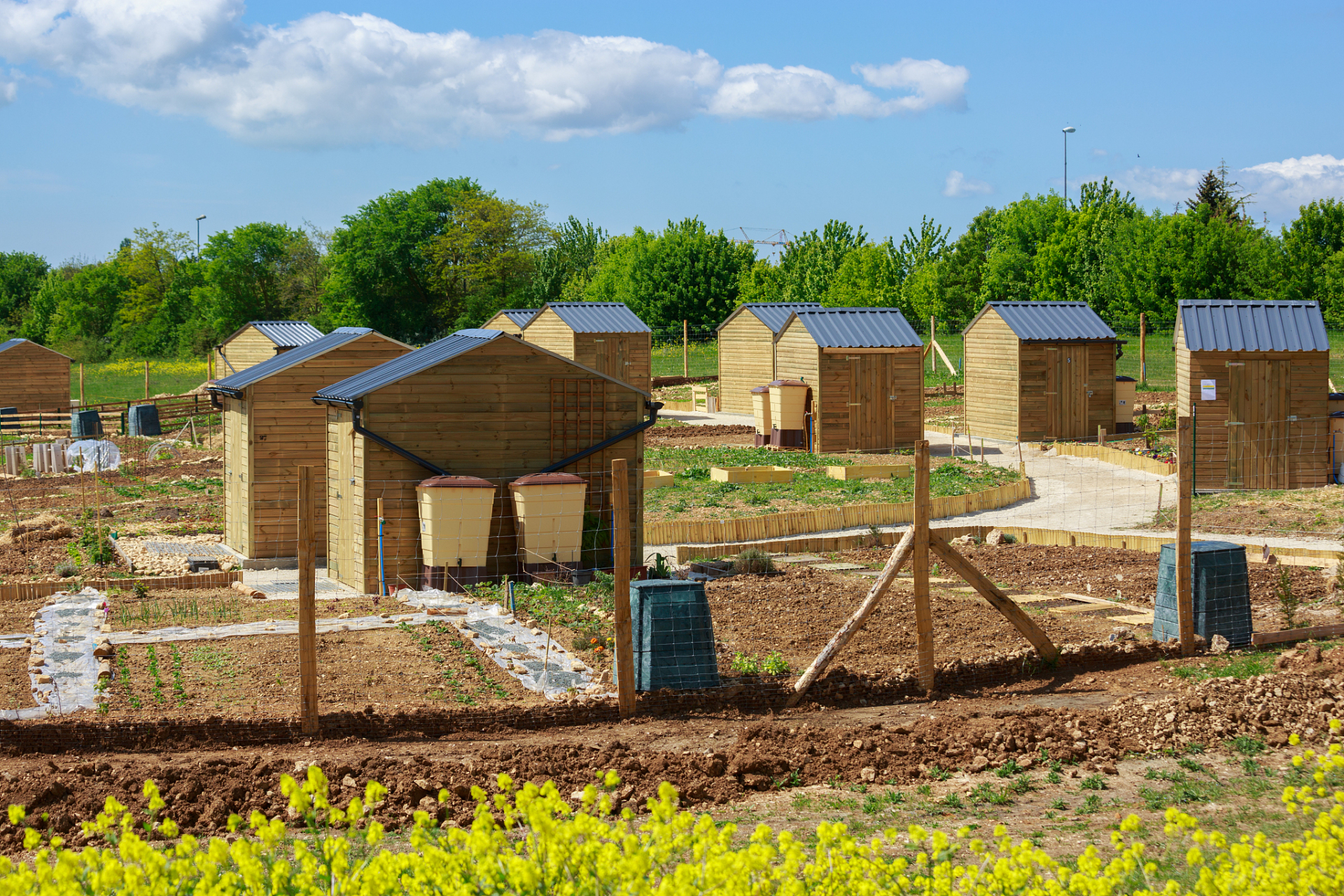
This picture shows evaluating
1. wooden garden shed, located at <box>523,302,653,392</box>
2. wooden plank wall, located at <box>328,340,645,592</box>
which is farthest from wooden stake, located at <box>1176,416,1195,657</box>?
wooden garden shed, located at <box>523,302,653,392</box>

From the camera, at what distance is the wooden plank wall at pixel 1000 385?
29656 millimetres

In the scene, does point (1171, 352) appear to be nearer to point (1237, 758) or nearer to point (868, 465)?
point (868, 465)

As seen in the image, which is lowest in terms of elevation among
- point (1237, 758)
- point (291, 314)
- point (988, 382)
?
point (1237, 758)

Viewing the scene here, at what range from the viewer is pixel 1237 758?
308 inches

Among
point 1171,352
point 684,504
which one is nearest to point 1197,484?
point 684,504

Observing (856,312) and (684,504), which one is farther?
(856,312)

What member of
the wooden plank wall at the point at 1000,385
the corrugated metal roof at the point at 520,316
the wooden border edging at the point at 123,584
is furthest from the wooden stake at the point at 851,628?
the corrugated metal roof at the point at 520,316

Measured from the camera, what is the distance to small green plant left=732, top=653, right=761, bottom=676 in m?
9.69

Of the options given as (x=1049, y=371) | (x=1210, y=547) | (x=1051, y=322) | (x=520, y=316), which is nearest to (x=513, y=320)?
(x=520, y=316)

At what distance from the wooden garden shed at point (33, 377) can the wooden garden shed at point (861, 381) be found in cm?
2504

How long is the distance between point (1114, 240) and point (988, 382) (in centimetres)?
3657

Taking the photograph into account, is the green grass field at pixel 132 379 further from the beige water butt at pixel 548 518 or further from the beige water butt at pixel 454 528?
the beige water butt at pixel 548 518

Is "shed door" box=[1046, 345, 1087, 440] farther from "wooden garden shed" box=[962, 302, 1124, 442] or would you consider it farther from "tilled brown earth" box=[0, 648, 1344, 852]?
"tilled brown earth" box=[0, 648, 1344, 852]

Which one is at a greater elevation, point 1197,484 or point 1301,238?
point 1301,238
